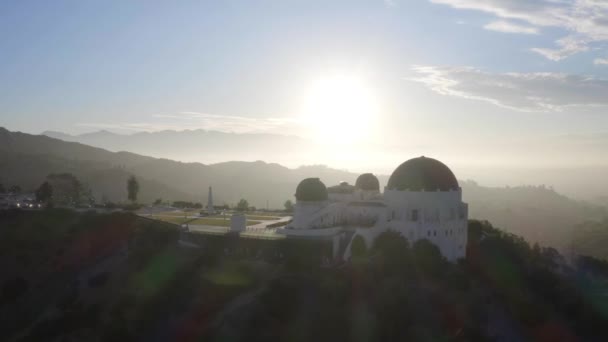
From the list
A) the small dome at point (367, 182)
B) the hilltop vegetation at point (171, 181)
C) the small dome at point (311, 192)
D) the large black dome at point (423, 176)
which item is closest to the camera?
the large black dome at point (423, 176)

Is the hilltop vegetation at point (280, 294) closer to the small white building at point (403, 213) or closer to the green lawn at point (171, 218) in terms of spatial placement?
the small white building at point (403, 213)

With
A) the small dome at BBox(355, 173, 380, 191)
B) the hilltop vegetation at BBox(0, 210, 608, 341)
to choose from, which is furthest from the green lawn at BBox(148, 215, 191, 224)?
the small dome at BBox(355, 173, 380, 191)

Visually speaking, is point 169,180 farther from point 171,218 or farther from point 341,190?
point 341,190

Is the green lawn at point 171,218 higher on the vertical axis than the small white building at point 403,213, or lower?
lower

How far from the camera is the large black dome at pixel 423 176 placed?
40.2 m

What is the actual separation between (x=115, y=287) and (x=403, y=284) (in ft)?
73.9

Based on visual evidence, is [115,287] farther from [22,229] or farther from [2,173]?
[2,173]

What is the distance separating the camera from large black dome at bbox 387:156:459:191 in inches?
1585

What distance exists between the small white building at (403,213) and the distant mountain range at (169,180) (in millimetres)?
79275

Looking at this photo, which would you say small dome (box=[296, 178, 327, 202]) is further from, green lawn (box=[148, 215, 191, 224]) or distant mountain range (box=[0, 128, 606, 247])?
distant mountain range (box=[0, 128, 606, 247])

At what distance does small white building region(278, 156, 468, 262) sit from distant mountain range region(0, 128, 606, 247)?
7927 centimetres

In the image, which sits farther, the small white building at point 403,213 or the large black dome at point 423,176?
the large black dome at point 423,176

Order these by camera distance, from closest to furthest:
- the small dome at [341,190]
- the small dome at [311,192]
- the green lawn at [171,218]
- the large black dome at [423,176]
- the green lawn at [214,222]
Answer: the large black dome at [423,176]
the small dome at [311,192]
the small dome at [341,190]
the green lawn at [214,222]
the green lawn at [171,218]

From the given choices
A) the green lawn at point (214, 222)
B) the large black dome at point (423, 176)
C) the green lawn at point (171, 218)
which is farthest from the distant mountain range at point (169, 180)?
the large black dome at point (423, 176)
